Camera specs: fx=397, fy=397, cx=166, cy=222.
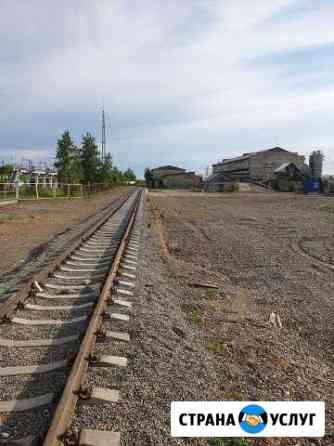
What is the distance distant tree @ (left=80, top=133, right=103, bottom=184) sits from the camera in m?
55.4

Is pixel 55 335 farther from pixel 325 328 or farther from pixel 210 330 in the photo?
pixel 325 328

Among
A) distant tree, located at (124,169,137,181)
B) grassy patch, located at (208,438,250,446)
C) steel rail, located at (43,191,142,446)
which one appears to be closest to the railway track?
steel rail, located at (43,191,142,446)

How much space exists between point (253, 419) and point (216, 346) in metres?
1.63

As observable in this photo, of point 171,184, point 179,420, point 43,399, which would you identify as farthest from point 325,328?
point 171,184

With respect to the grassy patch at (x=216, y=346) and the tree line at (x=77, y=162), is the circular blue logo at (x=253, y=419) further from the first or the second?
the tree line at (x=77, y=162)

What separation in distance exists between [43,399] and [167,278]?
5.01 meters

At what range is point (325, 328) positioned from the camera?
5848mm

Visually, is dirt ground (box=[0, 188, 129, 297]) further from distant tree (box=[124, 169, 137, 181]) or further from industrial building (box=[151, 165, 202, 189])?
distant tree (box=[124, 169, 137, 181])

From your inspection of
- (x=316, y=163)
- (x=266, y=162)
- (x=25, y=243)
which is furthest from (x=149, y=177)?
(x=25, y=243)

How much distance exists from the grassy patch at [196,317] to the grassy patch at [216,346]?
2.26 ft

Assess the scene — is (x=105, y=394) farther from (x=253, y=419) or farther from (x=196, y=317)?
(x=196, y=317)

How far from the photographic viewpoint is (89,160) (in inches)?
2228

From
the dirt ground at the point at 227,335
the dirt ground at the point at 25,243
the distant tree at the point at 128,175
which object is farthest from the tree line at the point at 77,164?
the distant tree at the point at 128,175

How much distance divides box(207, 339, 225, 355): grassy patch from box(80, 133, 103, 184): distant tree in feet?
169
